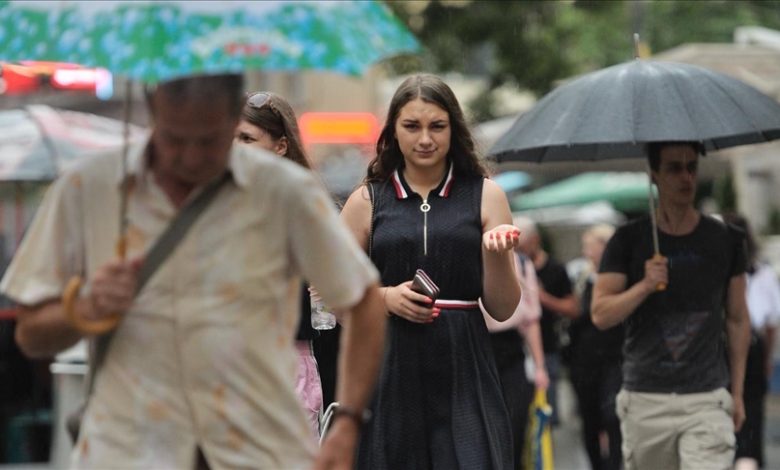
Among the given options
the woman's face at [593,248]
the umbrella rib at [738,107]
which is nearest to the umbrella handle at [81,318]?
the umbrella rib at [738,107]

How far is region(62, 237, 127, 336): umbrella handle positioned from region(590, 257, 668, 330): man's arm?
3704mm

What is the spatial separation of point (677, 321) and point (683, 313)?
5 cm

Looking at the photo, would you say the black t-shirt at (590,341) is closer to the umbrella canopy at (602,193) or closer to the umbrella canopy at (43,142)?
the umbrella canopy at (43,142)

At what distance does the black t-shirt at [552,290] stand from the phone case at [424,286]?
23.7 ft

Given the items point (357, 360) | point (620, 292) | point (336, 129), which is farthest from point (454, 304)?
point (336, 129)

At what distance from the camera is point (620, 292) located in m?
7.36

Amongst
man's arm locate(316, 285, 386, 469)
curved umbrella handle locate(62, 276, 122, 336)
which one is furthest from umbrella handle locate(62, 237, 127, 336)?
man's arm locate(316, 285, 386, 469)

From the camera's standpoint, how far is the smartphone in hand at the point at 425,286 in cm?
602

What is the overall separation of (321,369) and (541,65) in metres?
19.6

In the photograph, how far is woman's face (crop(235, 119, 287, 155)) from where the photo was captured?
6.36 metres

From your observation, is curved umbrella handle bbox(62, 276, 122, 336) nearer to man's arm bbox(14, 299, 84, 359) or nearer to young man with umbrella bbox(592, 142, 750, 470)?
man's arm bbox(14, 299, 84, 359)

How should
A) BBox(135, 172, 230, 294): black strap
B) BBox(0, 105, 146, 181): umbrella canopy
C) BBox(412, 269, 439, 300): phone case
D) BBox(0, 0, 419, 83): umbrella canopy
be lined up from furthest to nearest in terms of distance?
BBox(0, 105, 146, 181): umbrella canopy
BBox(412, 269, 439, 300): phone case
BBox(135, 172, 230, 294): black strap
BBox(0, 0, 419, 83): umbrella canopy

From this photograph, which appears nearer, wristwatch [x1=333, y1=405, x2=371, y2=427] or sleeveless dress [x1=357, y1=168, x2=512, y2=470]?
wristwatch [x1=333, y1=405, x2=371, y2=427]

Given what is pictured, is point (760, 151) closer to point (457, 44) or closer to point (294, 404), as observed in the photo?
point (457, 44)
